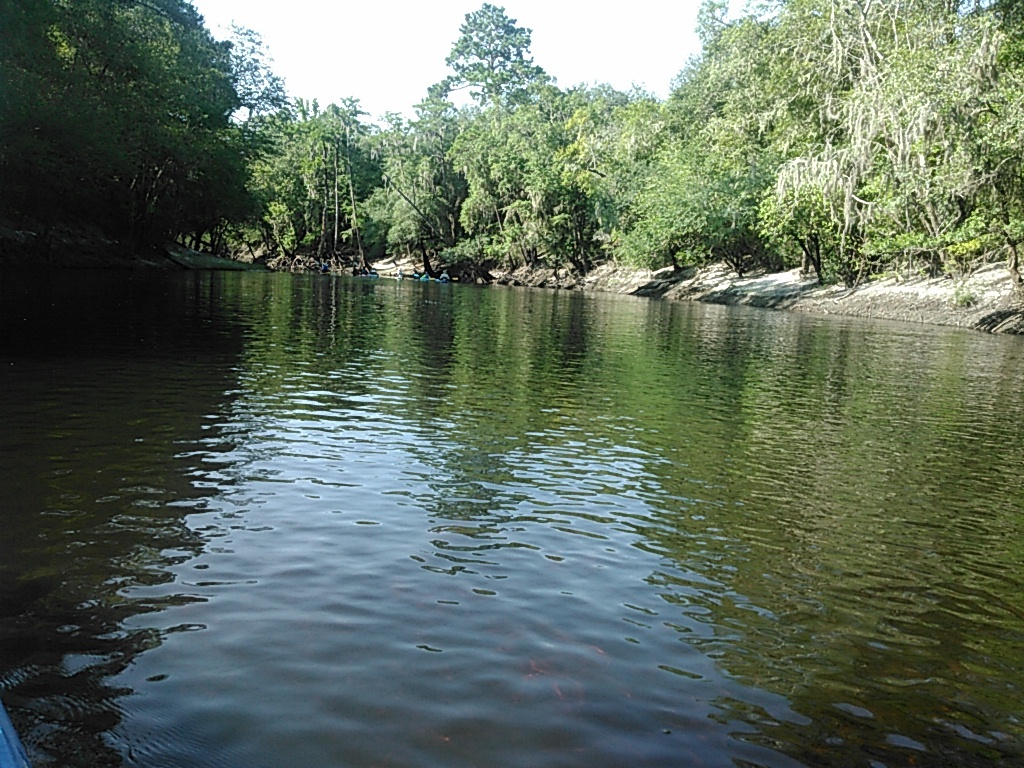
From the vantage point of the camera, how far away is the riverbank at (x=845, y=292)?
126 feet

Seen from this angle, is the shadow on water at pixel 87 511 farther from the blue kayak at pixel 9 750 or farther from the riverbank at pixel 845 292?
the riverbank at pixel 845 292


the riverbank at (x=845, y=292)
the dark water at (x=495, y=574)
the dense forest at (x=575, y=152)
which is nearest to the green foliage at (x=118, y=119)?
the dense forest at (x=575, y=152)

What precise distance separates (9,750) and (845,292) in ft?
172

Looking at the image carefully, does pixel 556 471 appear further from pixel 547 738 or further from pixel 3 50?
pixel 3 50

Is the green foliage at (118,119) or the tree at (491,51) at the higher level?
the tree at (491,51)

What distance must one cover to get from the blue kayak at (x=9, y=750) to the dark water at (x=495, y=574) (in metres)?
1.45

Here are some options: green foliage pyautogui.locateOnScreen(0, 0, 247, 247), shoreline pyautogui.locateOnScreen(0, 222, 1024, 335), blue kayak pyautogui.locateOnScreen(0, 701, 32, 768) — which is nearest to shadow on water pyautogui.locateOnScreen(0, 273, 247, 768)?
blue kayak pyautogui.locateOnScreen(0, 701, 32, 768)

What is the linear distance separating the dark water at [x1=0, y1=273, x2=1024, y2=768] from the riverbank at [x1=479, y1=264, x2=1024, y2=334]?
2595cm

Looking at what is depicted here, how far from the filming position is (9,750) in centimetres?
278

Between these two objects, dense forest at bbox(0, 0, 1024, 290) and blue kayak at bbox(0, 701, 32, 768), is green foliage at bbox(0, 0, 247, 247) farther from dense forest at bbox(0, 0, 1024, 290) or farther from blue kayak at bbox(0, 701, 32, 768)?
blue kayak at bbox(0, 701, 32, 768)

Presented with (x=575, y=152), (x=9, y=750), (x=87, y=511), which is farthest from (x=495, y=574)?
(x=575, y=152)

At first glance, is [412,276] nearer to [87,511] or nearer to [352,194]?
[352,194]

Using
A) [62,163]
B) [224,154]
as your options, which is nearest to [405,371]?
[62,163]

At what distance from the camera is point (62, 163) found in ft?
140
